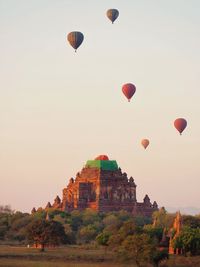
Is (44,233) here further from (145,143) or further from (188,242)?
(145,143)

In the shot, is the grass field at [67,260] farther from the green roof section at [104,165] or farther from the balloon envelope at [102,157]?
the balloon envelope at [102,157]

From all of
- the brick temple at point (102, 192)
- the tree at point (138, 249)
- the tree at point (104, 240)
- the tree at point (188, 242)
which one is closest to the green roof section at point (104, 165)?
the brick temple at point (102, 192)

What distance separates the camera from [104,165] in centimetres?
15500

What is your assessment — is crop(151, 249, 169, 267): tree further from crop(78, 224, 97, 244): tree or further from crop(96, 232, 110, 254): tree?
crop(78, 224, 97, 244): tree

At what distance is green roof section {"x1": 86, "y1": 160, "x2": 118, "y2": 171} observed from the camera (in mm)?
154062

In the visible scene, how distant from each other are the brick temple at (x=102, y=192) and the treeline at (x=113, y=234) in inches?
322

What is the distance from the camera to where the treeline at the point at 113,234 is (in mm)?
67438

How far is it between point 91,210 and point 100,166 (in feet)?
48.5

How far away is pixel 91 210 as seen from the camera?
142m

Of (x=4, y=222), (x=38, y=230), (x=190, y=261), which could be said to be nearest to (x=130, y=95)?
(x=38, y=230)

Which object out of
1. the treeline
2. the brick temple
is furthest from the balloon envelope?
the treeline

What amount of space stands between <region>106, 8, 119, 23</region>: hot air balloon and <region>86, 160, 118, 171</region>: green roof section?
64.7m

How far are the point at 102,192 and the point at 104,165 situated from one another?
26.0 feet

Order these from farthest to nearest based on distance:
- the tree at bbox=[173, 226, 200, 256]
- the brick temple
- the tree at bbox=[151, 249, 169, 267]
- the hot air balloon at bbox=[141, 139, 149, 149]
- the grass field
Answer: the brick temple, the hot air balloon at bbox=[141, 139, 149, 149], the tree at bbox=[173, 226, 200, 256], the tree at bbox=[151, 249, 169, 267], the grass field
